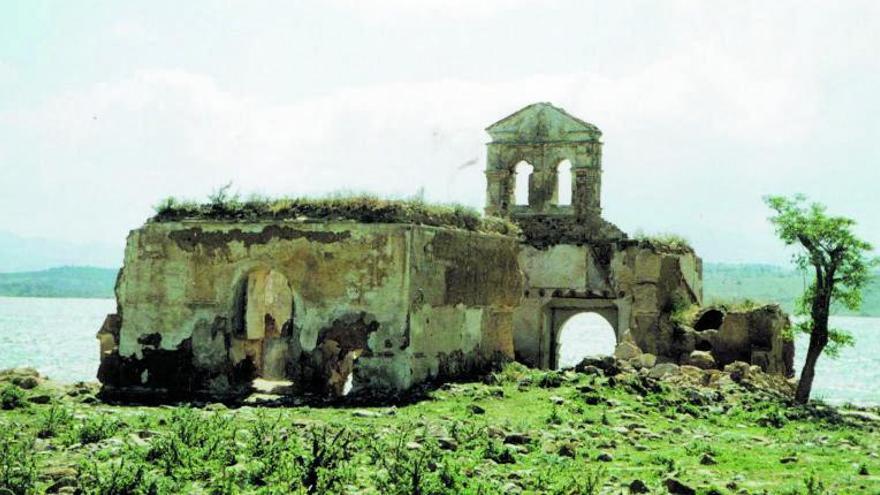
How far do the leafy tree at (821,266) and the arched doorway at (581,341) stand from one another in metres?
3.29

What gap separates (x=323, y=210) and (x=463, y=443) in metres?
5.60

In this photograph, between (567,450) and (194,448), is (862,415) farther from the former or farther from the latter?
(194,448)

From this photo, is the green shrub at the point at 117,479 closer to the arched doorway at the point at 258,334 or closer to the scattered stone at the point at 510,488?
the scattered stone at the point at 510,488

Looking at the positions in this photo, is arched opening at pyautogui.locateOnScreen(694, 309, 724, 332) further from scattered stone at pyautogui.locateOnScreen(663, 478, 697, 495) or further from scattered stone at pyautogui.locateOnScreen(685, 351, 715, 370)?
scattered stone at pyautogui.locateOnScreen(663, 478, 697, 495)

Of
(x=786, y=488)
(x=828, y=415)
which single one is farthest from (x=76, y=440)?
(x=828, y=415)

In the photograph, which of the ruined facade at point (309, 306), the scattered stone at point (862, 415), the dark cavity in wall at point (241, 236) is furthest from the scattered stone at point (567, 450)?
the scattered stone at point (862, 415)

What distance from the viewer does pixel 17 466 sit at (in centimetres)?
1116

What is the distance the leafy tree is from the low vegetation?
5.26 meters

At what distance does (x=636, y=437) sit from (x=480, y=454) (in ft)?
8.73

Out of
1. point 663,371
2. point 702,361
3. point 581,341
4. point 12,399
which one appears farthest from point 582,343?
point 12,399

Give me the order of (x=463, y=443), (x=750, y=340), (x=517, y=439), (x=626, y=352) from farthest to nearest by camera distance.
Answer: (x=750, y=340)
(x=626, y=352)
(x=517, y=439)
(x=463, y=443)

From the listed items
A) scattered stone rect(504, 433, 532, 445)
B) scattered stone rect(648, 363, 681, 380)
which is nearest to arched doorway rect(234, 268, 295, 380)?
scattered stone rect(504, 433, 532, 445)

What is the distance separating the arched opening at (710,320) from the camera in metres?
25.4

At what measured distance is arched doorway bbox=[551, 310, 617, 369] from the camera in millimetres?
26688
